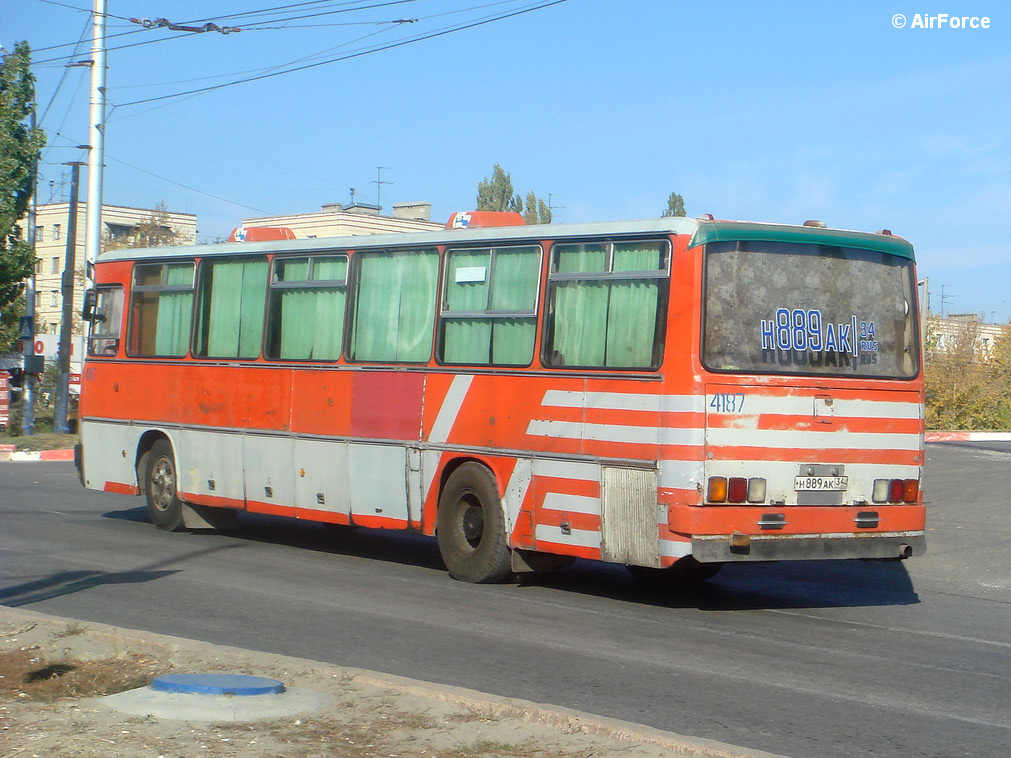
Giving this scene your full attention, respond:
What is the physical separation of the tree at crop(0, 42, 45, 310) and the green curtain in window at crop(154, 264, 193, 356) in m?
19.0

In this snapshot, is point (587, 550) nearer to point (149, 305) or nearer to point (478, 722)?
point (478, 722)

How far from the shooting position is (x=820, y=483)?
10328 millimetres

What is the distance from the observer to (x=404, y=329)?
41.3 ft

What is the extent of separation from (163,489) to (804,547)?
27.1 feet

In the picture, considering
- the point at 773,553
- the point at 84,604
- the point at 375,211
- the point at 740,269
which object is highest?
the point at 375,211

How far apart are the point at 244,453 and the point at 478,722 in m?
8.71

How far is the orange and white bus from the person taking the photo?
33.0 ft

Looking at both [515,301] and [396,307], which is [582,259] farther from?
[396,307]

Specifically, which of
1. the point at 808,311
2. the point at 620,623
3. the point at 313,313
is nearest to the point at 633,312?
the point at 808,311

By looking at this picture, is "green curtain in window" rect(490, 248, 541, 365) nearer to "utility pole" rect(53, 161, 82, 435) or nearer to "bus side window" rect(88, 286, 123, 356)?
"bus side window" rect(88, 286, 123, 356)

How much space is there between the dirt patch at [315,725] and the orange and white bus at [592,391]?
380 cm

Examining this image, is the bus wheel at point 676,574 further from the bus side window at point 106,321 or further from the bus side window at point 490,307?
the bus side window at point 106,321

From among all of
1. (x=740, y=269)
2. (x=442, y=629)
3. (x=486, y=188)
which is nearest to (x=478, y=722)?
(x=442, y=629)

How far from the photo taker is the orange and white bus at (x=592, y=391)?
1005 centimetres
